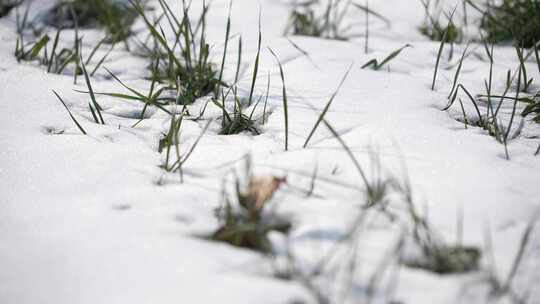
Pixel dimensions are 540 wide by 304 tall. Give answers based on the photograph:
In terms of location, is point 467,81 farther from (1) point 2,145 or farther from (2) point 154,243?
(1) point 2,145

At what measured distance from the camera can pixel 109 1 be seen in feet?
7.42

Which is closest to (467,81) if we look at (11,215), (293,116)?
(293,116)

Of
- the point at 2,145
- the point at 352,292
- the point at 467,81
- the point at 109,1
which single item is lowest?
the point at 352,292

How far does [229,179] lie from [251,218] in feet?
0.53

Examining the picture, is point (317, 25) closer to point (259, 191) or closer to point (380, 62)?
point (380, 62)

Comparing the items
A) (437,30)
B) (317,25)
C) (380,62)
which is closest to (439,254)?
(380,62)

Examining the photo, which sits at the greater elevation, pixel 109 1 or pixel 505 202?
pixel 109 1

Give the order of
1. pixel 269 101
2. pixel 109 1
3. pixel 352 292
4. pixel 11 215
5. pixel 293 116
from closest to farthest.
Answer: pixel 352 292 → pixel 11 215 → pixel 293 116 → pixel 269 101 → pixel 109 1

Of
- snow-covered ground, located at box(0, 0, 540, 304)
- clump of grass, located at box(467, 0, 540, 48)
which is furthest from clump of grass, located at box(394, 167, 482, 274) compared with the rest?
clump of grass, located at box(467, 0, 540, 48)

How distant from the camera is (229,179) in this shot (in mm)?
964

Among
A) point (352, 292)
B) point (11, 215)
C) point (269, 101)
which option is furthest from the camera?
point (269, 101)

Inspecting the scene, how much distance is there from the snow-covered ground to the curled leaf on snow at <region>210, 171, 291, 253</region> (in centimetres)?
2

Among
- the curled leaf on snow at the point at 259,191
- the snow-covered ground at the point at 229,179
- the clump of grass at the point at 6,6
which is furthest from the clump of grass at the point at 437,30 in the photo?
the clump of grass at the point at 6,6

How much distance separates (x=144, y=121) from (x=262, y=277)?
682 millimetres
